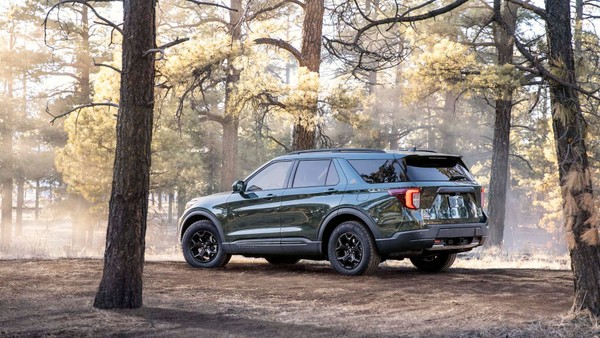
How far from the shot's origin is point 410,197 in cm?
1041

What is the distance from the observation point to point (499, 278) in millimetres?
11125

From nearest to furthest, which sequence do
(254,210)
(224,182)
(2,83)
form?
(254,210) < (224,182) < (2,83)

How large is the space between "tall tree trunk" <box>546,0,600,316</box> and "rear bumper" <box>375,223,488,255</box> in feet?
9.23

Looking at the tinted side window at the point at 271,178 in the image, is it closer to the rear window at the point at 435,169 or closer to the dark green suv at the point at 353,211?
the dark green suv at the point at 353,211

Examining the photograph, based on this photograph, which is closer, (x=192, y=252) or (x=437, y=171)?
(x=437, y=171)

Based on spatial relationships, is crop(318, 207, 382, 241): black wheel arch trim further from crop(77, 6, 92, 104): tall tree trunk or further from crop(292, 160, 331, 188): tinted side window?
crop(77, 6, 92, 104): tall tree trunk

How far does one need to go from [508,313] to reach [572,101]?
2361 millimetres

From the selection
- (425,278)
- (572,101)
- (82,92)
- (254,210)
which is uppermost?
(82,92)

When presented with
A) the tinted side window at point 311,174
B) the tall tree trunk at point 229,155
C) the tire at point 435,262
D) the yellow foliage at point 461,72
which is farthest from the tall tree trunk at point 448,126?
the tinted side window at point 311,174

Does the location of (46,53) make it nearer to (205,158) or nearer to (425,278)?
(205,158)

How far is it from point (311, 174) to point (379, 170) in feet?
4.18

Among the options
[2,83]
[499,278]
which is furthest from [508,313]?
[2,83]

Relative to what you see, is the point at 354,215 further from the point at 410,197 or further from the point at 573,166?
the point at 573,166

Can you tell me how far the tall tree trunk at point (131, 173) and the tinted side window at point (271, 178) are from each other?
13.4ft
